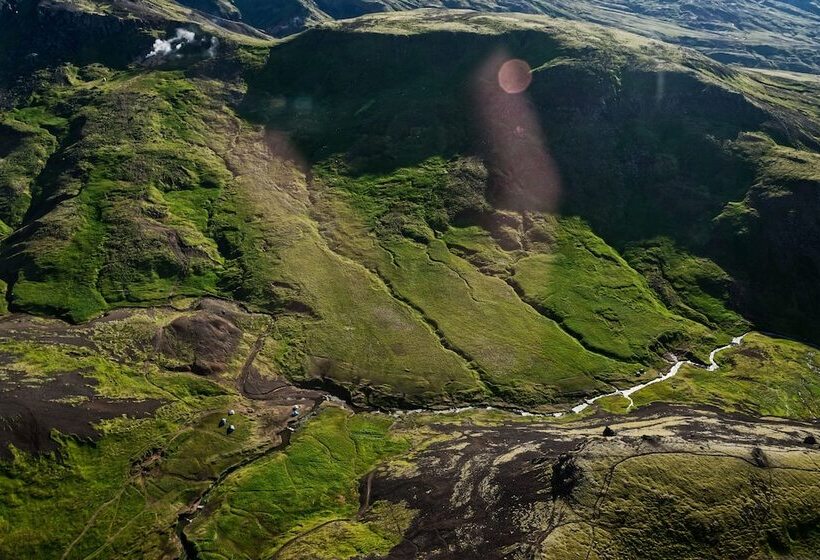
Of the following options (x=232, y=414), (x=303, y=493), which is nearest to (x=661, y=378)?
(x=303, y=493)

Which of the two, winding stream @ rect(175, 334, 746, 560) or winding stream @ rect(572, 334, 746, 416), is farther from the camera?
winding stream @ rect(572, 334, 746, 416)

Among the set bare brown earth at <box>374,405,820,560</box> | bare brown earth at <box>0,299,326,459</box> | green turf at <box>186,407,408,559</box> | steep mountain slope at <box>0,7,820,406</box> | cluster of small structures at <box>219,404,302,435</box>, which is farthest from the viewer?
steep mountain slope at <box>0,7,820,406</box>

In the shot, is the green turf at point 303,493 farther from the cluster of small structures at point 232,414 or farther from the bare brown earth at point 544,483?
the bare brown earth at point 544,483

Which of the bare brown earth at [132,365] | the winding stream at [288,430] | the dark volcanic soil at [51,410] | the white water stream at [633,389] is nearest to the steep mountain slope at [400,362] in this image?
the dark volcanic soil at [51,410]

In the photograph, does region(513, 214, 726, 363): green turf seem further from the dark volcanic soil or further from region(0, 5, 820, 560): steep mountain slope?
the dark volcanic soil

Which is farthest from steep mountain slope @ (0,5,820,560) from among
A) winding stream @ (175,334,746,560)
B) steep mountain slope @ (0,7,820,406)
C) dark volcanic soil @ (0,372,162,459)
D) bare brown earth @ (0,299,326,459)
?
steep mountain slope @ (0,7,820,406)

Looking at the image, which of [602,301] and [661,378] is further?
[602,301]

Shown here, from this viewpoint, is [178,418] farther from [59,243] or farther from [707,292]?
[707,292]

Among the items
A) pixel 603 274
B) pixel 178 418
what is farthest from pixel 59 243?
pixel 603 274

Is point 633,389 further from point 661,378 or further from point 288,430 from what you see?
point 288,430
